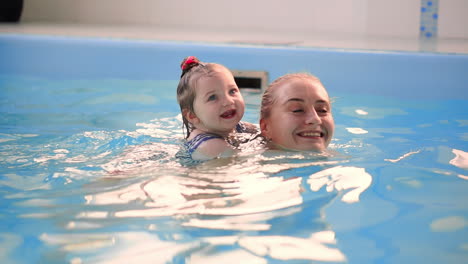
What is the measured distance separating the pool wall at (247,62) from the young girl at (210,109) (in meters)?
1.81

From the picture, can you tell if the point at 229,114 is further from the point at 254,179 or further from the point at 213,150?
the point at 254,179

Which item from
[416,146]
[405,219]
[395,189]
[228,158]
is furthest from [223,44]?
[405,219]

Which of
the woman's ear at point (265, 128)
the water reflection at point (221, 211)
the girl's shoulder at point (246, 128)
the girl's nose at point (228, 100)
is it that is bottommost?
the water reflection at point (221, 211)

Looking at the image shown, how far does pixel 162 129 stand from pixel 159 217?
63.3 inches

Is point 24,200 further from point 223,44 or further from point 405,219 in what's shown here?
point 223,44

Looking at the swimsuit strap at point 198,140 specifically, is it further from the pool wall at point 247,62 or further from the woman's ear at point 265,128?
the pool wall at point 247,62

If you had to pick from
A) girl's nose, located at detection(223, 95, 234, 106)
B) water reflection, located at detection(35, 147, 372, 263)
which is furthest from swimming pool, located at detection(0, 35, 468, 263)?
girl's nose, located at detection(223, 95, 234, 106)

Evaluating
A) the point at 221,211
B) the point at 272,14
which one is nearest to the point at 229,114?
the point at 221,211

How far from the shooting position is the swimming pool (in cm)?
163

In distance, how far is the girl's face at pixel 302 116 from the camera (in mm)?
2414

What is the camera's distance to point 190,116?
8.30 feet

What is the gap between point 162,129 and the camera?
11.1 ft

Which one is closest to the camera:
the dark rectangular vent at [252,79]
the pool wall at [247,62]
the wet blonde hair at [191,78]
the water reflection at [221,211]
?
the water reflection at [221,211]

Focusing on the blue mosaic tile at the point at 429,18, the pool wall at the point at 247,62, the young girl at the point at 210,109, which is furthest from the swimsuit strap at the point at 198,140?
the blue mosaic tile at the point at 429,18
